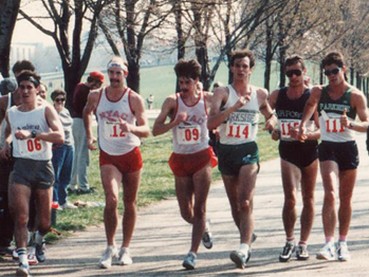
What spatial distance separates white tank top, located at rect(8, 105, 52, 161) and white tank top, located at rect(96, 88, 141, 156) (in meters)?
0.57

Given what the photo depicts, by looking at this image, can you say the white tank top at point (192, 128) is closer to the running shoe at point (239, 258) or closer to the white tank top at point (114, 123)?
the white tank top at point (114, 123)

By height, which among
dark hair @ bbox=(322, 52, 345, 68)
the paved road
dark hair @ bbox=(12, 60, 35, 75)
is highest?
dark hair @ bbox=(322, 52, 345, 68)

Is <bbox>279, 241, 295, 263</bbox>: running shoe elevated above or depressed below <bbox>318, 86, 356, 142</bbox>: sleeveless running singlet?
below

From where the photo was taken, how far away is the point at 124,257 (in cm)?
1012

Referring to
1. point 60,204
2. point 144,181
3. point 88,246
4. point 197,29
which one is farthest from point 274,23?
point 88,246

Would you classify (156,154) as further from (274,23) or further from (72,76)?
(274,23)

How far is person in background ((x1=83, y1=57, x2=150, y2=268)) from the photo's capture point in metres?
10.1

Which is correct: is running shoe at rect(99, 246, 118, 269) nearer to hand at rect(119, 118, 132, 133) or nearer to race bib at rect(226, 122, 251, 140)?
hand at rect(119, 118, 132, 133)

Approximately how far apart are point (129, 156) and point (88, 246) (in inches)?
62.5

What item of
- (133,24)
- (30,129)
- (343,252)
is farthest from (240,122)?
(133,24)

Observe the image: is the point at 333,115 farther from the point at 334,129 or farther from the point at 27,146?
the point at 27,146

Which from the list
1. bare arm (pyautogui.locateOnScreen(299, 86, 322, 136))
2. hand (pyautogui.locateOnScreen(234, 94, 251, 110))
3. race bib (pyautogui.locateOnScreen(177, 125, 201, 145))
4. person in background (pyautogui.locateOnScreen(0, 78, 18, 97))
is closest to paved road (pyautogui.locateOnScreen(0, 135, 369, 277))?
race bib (pyautogui.locateOnScreen(177, 125, 201, 145))

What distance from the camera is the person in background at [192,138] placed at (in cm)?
1001

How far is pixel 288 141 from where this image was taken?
408 inches
